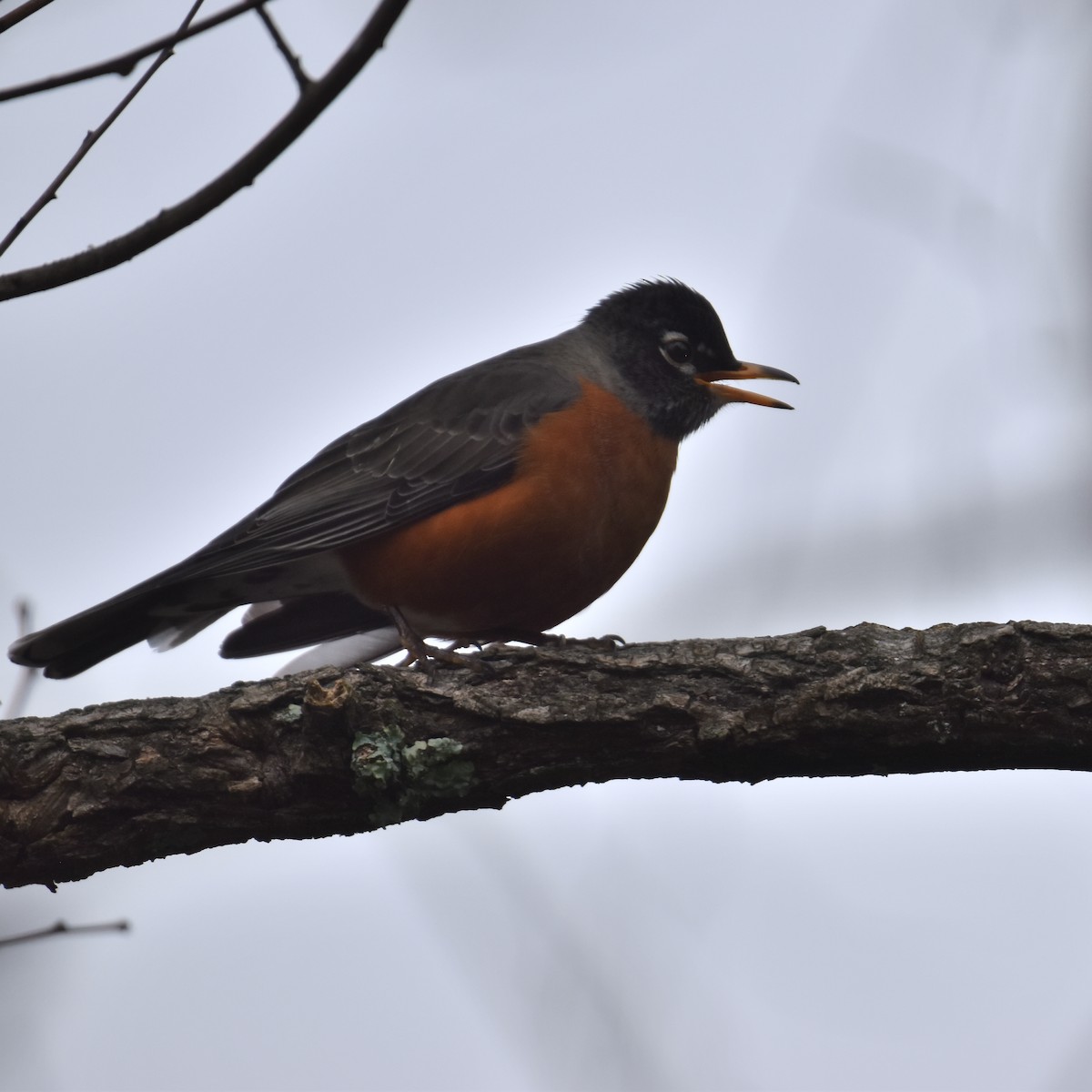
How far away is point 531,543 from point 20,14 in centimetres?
301

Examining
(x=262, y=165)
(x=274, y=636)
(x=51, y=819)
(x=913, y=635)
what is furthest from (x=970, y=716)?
(x=274, y=636)

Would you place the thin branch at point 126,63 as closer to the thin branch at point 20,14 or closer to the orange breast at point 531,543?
the thin branch at point 20,14

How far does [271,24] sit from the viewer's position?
2977 millimetres

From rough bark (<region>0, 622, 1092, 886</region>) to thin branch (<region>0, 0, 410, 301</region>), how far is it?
1431 millimetres

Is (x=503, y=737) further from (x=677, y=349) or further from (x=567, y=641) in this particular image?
(x=677, y=349)

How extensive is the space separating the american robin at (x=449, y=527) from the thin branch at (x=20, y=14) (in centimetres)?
293

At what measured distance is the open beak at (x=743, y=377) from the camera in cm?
647

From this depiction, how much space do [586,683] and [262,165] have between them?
183 centimetres

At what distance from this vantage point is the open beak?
21.2ft

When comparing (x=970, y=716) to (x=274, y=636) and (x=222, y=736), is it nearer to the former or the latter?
(x=222, y=736)

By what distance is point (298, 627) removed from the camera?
6156 millimetres

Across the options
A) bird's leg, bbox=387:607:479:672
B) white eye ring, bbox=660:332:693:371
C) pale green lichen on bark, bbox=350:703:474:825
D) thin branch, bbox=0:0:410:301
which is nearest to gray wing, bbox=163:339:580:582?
bird's leg, bbox=387:607:479:672

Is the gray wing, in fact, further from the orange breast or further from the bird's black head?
the bird's black head

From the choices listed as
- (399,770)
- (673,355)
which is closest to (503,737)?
(399,770)
